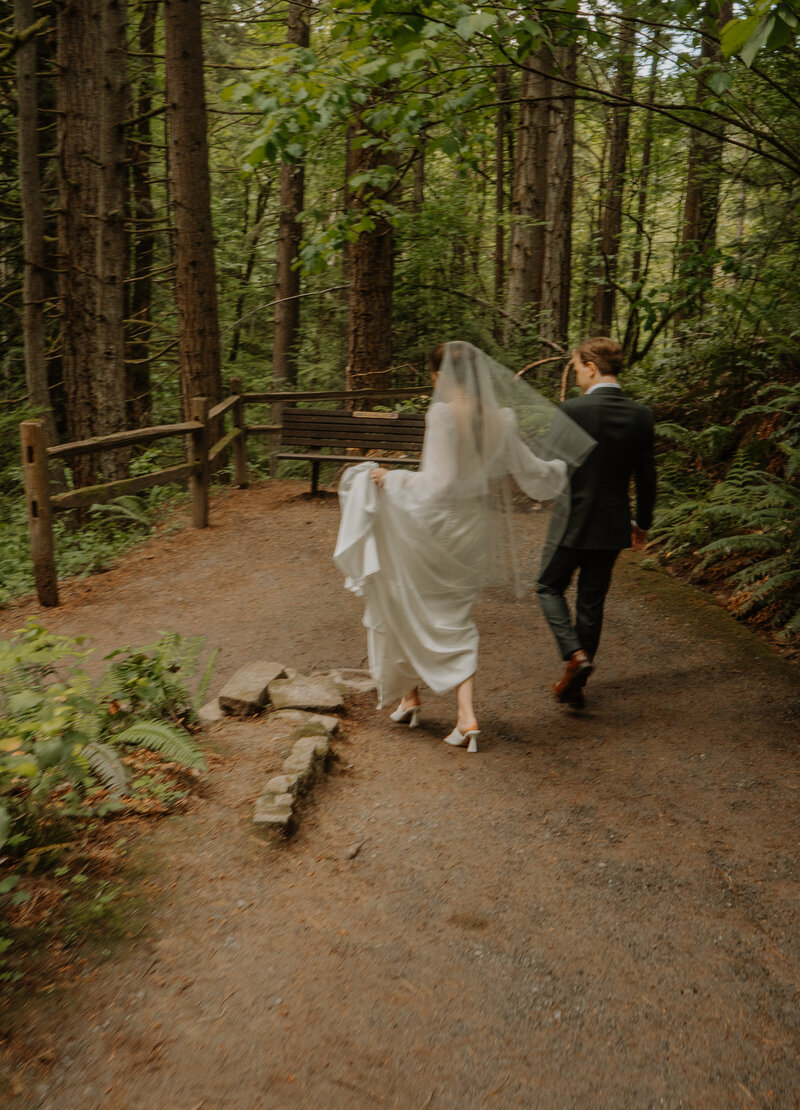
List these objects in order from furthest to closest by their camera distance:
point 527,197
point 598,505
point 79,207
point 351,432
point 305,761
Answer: point 527,197, point 351,432, point 79,207, point 598,505, point 305,761

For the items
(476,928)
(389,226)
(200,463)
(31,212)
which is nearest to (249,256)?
(389,226)

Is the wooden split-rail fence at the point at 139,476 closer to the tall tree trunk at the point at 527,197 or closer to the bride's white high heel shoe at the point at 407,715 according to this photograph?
the tall tree trunk at the point at 527,197

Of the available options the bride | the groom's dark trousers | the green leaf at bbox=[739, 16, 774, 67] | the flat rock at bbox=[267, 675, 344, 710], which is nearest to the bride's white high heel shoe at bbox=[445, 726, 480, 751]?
the bride

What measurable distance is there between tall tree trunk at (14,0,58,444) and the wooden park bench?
3.24 metres

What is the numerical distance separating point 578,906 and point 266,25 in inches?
748

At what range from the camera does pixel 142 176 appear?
1570cm

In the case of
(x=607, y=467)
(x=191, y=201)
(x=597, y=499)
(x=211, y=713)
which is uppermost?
(x=191, y=201)

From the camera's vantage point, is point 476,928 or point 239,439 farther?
point 239,439

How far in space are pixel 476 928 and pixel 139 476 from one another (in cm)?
785

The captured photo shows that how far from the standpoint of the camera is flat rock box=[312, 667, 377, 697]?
19.4 feet

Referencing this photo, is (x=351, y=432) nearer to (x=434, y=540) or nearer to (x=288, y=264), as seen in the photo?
(x=434, y=540)

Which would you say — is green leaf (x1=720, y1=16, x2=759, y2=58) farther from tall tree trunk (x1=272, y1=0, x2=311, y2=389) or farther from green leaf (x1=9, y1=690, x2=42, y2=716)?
tall tree trunk (x1=272, y1=0, x2=311, y2=389)

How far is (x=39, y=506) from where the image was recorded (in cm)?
752

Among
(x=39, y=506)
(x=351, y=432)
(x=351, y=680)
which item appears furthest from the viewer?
(x=351, y=432)
